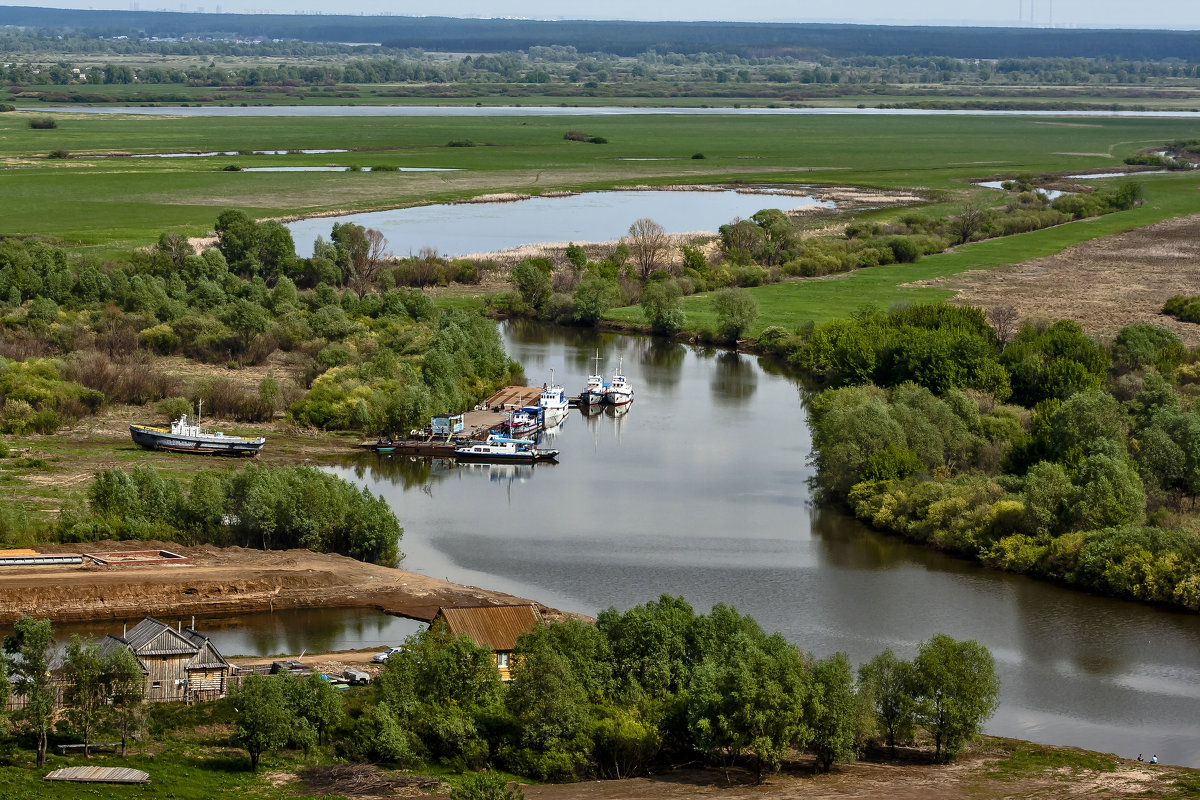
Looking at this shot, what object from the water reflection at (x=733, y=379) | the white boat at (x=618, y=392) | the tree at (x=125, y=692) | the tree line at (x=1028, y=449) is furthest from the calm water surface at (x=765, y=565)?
the tree at (x=125, y=692)

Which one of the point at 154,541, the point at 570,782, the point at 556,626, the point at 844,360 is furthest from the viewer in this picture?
the point at 844,360

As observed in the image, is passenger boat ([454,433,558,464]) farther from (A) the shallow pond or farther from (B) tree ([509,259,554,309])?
(A) the shallow pond

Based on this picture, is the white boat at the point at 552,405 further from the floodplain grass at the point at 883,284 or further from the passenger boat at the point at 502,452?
the floodplain grass at the point at 883,284

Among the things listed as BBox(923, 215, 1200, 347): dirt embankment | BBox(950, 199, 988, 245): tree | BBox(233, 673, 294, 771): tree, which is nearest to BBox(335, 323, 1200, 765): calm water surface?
BBox(233, 673, 294, 771): tree

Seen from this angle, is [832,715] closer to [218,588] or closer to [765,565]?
[765,565]

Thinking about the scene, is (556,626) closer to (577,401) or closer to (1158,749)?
(1158,749)

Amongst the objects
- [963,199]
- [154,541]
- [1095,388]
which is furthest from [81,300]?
[963,199]
